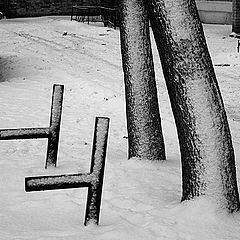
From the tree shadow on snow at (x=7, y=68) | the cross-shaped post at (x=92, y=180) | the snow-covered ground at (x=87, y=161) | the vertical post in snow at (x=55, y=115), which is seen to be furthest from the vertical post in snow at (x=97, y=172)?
the tree shadow on snow at (x=7, y=68)

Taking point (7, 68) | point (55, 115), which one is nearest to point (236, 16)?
point (7, 68)

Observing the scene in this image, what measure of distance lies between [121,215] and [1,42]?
15.9 m

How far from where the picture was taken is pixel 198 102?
18.0ft

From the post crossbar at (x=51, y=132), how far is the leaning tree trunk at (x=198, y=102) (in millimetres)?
1753

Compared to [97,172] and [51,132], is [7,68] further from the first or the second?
[97,172]

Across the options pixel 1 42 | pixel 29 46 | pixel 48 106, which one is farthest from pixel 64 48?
pixel 48 106

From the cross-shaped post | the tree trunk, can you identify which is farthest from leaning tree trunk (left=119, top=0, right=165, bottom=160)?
the tree trunk

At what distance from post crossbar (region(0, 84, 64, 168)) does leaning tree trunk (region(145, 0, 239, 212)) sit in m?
1.75

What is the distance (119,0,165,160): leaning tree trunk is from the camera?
23.9ft

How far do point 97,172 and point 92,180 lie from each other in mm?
79

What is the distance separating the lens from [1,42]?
2062 cm

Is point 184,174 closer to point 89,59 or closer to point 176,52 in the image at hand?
point 176,52

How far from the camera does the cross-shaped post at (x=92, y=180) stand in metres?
5.00

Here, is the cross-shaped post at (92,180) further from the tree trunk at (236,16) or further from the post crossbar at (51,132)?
the tree trunk at (236,16)
